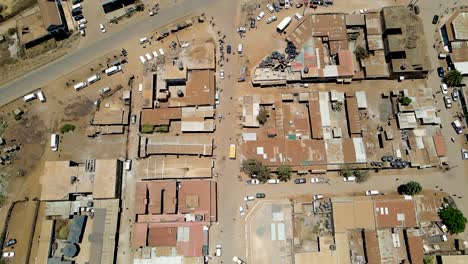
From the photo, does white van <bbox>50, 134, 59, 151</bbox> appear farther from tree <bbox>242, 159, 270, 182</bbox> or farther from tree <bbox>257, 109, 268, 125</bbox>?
tree <bbox>257, 109, 268, 125</bbox>

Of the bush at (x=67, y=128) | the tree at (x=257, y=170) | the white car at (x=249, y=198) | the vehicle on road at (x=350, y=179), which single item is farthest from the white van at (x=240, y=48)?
the bush at (x=67, y=128)

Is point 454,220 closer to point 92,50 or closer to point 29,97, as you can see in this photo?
point 92,50

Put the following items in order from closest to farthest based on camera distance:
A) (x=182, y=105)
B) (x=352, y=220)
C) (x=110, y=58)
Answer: (x=352, y=220), (x=182, y=105), (x=110, y=58)

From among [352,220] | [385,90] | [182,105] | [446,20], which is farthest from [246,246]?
[446,20]

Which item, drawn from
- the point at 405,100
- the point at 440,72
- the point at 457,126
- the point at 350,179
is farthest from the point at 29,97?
the point at 457,126

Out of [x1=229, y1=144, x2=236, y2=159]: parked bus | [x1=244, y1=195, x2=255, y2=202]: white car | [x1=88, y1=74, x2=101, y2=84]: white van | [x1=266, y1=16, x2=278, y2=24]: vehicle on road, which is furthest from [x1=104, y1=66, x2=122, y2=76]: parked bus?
[x1=244, y1=195, x2=255, y2=202]: white car

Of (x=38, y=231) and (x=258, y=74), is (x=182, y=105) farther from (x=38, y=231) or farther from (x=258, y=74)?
(x=38, y=231)

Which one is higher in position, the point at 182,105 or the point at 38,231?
the point at 182,105
